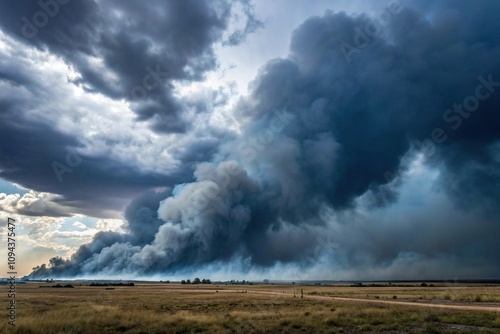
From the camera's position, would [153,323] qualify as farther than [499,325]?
Yes

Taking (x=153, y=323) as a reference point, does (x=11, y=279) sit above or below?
above

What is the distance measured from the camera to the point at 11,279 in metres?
25.7

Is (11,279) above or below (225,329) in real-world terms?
above

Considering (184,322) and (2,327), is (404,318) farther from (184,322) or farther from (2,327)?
(2,327)

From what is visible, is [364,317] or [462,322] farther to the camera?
[364,317]

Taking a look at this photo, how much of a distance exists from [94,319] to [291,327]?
54.8 feet

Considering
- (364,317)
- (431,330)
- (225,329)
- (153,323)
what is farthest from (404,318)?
(153,323)

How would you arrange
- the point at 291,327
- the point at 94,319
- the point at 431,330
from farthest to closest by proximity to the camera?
the point at 94,319
the point at 291,327
the point at 431,330

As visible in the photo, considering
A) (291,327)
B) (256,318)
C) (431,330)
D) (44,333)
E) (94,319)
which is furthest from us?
(256,318)

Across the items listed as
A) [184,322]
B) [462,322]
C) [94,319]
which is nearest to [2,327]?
[94,319]

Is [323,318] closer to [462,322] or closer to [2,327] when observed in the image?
[462,322]

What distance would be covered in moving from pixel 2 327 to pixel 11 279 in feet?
12.2

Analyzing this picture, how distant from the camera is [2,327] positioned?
2623 centimetres

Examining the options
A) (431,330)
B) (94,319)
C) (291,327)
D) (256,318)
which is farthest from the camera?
(256,318)
